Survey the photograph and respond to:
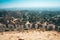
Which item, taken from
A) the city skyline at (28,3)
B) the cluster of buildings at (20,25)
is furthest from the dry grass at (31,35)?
the city skyline at (28,3)

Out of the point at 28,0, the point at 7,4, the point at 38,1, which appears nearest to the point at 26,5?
the point at 28,0

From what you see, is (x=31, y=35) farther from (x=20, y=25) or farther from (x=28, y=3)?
(x=28, y=3)

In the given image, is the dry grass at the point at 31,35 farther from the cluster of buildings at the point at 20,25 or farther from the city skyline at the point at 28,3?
the city skyline at the point at 28,3

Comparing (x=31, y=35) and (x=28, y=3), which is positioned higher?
(x=28, y=3)

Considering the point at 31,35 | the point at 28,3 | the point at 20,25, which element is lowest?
the point at 31,35

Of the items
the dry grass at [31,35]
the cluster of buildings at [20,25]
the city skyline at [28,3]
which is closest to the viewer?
the dry grass at [31,35]

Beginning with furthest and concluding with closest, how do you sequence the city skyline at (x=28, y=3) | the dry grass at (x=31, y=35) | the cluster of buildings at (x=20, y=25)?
the city skyline at (x=28, y=3) → the cluster of buildings at (x=20, y=25) → the dry grass at (x=31, y=35)

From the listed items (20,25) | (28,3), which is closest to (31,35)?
(20,25)

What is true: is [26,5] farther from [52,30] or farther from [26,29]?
[52,30]

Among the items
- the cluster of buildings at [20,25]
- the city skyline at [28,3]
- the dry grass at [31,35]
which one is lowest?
the dry grass at [31,35]

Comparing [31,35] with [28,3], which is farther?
[28,3]
